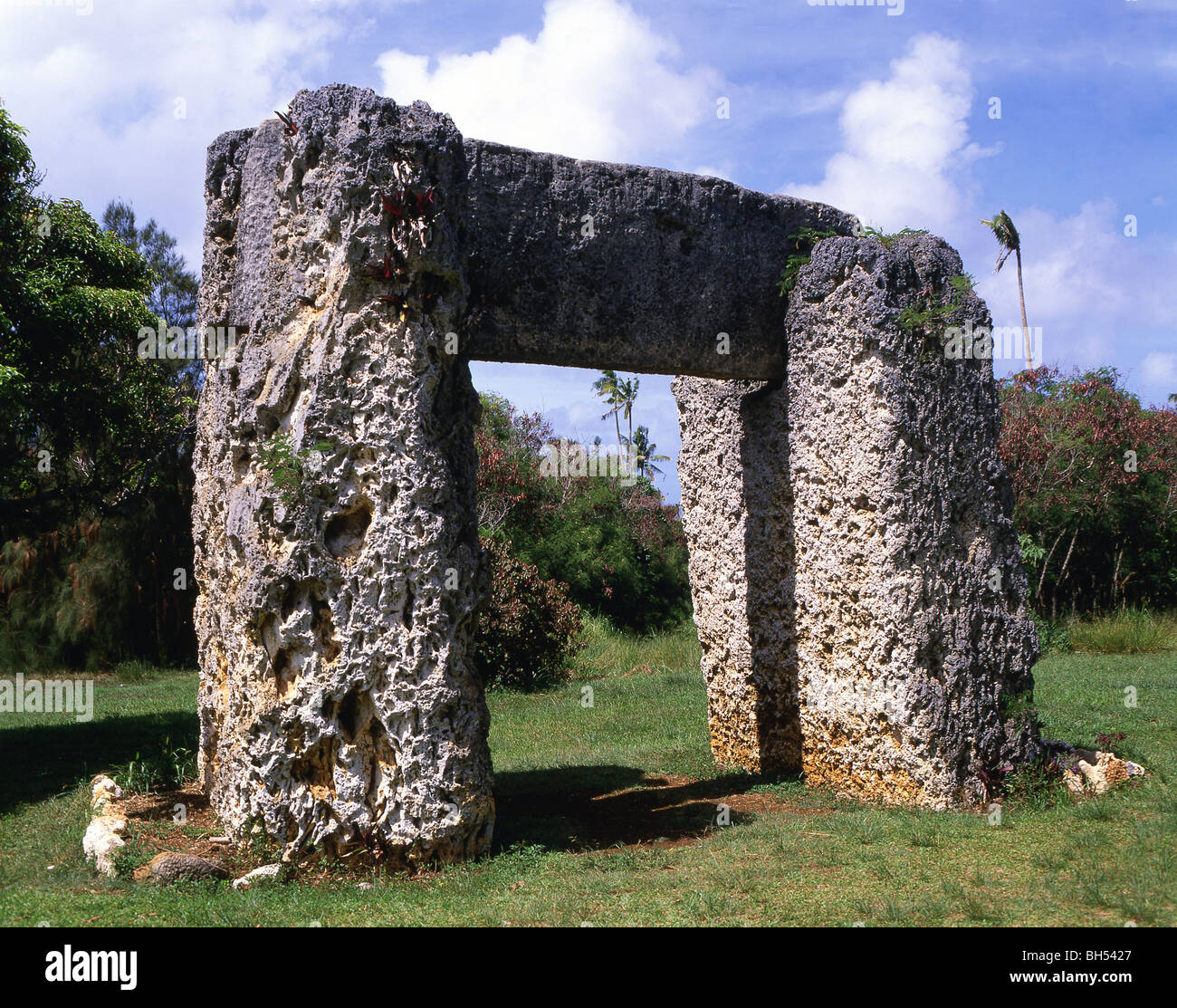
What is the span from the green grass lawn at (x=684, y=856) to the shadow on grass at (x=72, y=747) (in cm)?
4

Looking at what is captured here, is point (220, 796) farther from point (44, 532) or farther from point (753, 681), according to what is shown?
point (44, 532)

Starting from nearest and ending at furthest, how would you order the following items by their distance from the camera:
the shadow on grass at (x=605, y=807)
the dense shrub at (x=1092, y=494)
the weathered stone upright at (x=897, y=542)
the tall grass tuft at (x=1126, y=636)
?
the shadow on grass at (x=605, y=807), the weathered stone upright at (x=897, y=542), the tall grass tuft at (x=1126, y=636), the dense shrub at (x=1092, y=494)

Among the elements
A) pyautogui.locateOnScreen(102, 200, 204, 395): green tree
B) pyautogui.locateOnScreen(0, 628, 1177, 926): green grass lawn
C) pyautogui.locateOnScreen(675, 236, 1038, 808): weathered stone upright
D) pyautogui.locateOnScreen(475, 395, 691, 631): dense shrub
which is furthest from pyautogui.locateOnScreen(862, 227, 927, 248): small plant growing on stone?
pyautogui.locateOnScreen(102, 200, 204, 395): green tree

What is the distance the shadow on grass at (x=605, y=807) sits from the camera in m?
6.40

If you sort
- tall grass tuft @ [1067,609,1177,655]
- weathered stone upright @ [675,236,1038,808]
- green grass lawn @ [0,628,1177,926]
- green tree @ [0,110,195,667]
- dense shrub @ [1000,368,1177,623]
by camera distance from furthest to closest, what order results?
dense shrub @ [1000,368,1177,623] → tall grass tuft @ [1067,609,1177,655] → green tree @ [0,110,195,667] → weathered stone upright @ [675,236,1038,808] → green grass lawn @ [0,628,1177,926]

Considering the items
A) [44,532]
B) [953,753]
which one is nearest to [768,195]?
[953,753]

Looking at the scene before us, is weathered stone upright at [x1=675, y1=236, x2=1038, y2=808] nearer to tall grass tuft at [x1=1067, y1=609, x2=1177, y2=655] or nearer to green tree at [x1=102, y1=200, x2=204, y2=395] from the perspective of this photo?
tall grass tuft at [x1=1067, y1=609, x2=1177, y2=655]

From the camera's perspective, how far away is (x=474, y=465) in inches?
233

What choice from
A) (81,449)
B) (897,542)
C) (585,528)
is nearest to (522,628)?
(585,528)

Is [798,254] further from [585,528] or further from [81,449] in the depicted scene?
[585,528]

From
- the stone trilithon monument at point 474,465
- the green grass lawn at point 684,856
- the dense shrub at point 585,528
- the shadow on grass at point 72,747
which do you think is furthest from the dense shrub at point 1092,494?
the shadow on grass at point 72,747

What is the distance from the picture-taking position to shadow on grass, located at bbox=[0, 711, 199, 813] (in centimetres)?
793

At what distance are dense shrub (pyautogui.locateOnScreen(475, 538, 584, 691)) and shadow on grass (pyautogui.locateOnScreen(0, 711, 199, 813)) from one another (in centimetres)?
392

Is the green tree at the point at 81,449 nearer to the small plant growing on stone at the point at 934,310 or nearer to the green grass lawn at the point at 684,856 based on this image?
the green grass lawn at the point at 684,856
